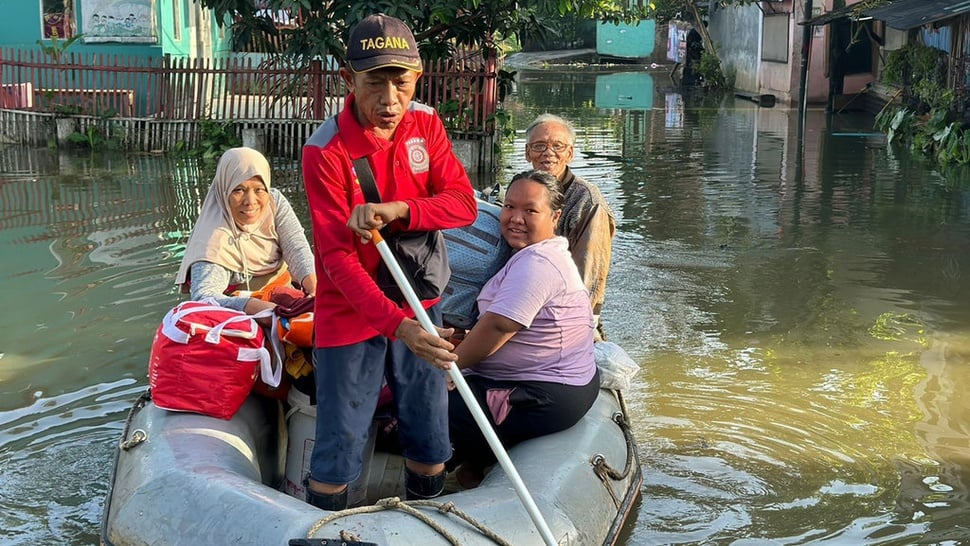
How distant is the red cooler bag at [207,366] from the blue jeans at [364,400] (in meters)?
0.76

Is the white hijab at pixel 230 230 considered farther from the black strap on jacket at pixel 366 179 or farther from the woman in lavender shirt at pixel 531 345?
the black strap on jacket at pixel 366 179

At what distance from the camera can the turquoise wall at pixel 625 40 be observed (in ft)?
159

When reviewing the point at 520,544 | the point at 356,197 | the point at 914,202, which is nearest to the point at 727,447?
the point at 520,544

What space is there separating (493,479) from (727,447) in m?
2.14

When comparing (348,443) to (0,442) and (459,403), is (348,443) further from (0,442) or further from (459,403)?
(0,442)

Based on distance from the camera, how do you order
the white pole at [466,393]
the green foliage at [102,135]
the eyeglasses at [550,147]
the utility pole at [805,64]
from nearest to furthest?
the white pole at [466,393] → the eyeglasses at [550,147] → the green foliage at [102,135] → the utility pole at [805,64]

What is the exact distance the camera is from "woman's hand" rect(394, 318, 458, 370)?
3525 mm

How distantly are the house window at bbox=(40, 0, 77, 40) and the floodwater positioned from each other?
3.80 meters

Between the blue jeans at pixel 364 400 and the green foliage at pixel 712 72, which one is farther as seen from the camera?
the green foliage at pixel 712 72

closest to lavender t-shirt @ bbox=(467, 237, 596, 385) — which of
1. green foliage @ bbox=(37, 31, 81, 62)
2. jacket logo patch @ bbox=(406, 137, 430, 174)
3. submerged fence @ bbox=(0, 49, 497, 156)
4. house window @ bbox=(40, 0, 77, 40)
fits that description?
jacket logo patch @ bbox=(406, 137, 430, 174)

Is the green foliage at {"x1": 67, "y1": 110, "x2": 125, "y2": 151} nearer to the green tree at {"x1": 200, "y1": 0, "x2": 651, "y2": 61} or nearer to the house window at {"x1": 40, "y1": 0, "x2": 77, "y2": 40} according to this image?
the house window at {"x1": 40, "y1": 0, "x2": 77, "y2": 40}

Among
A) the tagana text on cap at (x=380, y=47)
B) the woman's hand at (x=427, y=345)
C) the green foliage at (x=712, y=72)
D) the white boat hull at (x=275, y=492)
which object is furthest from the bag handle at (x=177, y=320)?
the green foliage at (x=712, y=72)

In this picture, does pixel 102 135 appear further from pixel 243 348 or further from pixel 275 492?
pixel 275 492

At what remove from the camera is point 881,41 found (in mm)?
23375
